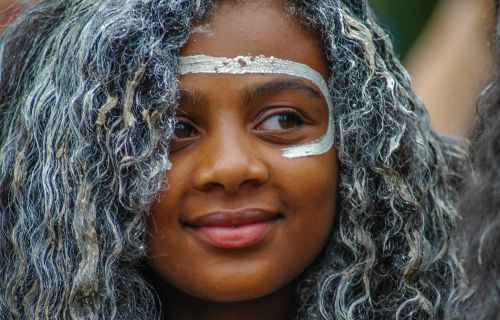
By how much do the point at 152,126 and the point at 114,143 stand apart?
107 millimetres

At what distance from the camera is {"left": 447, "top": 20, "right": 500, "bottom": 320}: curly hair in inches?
87.6

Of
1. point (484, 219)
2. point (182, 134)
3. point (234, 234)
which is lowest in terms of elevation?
point (234, 234)

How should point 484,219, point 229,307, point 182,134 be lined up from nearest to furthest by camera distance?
point 484,219 < point 182,134 < point 229,307

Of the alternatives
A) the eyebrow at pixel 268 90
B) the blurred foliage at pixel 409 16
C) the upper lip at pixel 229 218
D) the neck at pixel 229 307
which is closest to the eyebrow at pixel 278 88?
the eyebrow at pixel 268 90

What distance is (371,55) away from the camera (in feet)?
9.63

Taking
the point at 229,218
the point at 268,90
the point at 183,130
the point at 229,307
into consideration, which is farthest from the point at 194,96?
the point at 229,307

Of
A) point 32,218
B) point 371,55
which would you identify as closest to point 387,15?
point 371,55

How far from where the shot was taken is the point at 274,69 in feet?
9.32

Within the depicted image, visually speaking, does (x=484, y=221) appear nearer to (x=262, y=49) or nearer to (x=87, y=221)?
(x=262, y=49)

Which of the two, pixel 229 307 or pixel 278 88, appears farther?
pixel 229 307

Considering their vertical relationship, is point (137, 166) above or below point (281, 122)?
below

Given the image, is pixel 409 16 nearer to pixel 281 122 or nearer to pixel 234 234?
pixel 281 122

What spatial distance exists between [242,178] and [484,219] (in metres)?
0.71

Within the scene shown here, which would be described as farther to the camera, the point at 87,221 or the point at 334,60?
the point at 334,60
